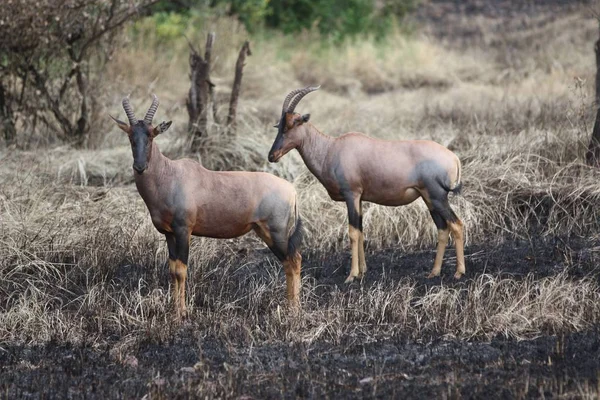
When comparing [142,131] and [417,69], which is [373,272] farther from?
[417,69]

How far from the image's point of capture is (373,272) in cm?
902

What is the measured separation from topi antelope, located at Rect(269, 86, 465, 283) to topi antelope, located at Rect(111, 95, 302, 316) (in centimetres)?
91

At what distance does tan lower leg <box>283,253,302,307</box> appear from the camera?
310 inches

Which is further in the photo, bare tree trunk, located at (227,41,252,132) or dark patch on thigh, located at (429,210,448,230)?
bare tree trunk, located at (227,41,252,132)

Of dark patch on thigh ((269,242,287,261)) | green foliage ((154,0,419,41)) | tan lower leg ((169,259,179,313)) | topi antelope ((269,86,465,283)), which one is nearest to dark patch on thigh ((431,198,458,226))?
topi antelope ((269,86,465,283))

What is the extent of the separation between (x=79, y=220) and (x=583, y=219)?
471 centimetres

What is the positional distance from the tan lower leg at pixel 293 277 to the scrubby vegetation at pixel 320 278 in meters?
0.18

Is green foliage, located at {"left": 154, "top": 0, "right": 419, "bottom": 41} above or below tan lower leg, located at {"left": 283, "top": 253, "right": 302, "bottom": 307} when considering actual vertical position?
below

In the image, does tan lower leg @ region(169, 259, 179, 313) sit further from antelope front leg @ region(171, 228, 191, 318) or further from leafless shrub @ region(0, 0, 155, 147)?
leafless shrub @ region(0, 0, 155, 147)

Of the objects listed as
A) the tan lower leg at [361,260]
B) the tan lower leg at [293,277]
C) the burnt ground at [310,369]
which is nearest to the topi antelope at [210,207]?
the tan lower leg at [293,277]

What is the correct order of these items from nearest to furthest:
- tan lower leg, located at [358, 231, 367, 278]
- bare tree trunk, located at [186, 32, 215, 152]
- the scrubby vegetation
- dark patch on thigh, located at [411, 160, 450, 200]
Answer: the scrubby vegetation, dark patch on thigh, located at [411, 160, 450, 200], tan lower leg, located at [358, 231, 367, 278], bare tree trunk, located at [186, 32, 215, 152]

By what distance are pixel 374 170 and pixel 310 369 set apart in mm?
2459

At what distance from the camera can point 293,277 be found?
7.92 m

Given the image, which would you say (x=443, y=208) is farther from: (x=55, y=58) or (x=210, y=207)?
(x=55, y=58)
